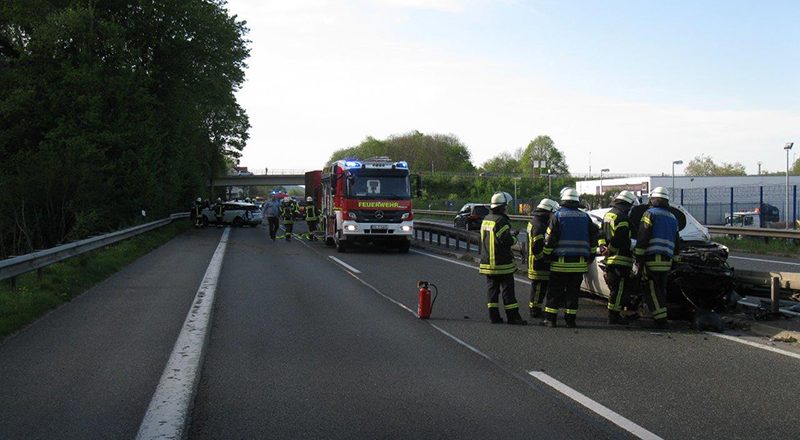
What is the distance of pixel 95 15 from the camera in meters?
35.2

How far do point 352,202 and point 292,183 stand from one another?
91.0m

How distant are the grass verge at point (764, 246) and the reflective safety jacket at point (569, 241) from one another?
16.7 meters

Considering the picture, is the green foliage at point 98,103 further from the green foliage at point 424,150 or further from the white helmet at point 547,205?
the green foliage at point 424,150

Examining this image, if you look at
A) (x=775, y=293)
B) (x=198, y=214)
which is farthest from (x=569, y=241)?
(x=198, y=214)

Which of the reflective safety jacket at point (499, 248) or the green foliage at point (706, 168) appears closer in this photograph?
the reflective safety jacket at point (499, 248)

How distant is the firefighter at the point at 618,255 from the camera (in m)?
10.0

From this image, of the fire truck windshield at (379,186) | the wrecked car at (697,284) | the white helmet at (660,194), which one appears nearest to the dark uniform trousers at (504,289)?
the wrecked car at (697,284)

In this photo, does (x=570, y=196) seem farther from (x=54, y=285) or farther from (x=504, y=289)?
(x=54, y=285)

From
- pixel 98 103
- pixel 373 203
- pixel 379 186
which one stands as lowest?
pixel 373 203

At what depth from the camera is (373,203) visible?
78.1ft

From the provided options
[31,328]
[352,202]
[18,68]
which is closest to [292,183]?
[18,68]

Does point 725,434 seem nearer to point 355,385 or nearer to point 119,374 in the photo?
point 355,385

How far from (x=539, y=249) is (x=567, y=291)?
Answer: 2.15 ft

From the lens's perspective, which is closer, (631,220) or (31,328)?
(31,328)
